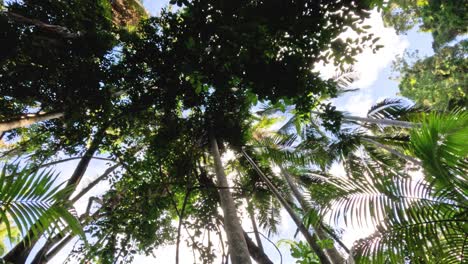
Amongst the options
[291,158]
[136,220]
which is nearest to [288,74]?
[136,220]

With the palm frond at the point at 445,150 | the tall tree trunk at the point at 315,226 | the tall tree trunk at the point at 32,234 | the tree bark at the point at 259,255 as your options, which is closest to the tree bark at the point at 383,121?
the tall tree trunk at the point at 315,226

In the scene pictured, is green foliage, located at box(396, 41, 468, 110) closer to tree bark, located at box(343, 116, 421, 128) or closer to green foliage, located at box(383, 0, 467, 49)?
green foliage, located at box(383, 0, 467, 49)

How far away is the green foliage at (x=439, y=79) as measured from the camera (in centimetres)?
1071

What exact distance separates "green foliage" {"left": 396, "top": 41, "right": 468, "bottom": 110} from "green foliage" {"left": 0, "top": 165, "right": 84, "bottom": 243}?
39.0 feet

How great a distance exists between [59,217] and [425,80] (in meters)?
12.9

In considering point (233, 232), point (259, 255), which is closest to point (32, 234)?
point (233, 232)

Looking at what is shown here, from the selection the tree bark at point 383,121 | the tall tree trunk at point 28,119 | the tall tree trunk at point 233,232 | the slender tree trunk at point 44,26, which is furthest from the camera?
the tree bark at point 383,121

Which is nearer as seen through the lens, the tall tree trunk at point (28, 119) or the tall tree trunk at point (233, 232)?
the tall tree trunk at point (233, 232)

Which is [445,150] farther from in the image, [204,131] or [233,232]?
[204,131]

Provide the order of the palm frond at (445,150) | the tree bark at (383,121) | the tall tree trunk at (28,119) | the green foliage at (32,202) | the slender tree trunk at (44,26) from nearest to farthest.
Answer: the green foliage at (32,202) < the palm frond at (445,150) < the tall tree trunk at (28,119) < the slender tree trunk at (44,26) < the tree bark at (383,121)

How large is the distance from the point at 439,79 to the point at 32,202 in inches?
570

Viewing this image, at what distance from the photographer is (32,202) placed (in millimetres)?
2035

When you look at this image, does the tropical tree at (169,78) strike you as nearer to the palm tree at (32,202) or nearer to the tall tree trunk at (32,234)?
the tall tree trunk at (32,234)

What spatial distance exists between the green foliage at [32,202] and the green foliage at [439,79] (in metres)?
11.9
